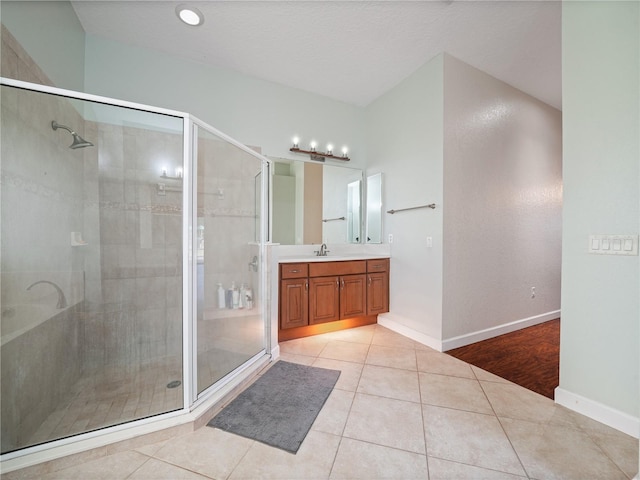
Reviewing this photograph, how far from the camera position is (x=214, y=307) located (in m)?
2.00

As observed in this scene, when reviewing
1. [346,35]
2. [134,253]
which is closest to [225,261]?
[134,253]

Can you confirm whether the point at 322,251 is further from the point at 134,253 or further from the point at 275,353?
the point at 134,253

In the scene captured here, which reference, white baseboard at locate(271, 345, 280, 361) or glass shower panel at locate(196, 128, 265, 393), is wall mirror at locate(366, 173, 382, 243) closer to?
glass shower panel at locate(196, 128, 265, 393)

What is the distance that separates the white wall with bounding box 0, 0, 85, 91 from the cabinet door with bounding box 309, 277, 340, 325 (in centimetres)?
248

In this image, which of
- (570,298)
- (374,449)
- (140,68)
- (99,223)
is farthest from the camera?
(140,68)

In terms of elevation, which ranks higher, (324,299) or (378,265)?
(378,265)

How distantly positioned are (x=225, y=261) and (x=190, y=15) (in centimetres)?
194

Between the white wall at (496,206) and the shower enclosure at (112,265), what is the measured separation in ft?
6.36

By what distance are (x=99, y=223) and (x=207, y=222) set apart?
0.73m

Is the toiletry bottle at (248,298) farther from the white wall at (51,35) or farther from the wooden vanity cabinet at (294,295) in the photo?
the white wall at (51,35)

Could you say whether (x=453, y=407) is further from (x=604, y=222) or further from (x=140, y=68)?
(x=140, y=68)

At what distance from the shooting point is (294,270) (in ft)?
8.46

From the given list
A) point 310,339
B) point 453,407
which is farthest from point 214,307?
point 453,407

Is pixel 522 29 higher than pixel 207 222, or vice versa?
pixel 522 29
